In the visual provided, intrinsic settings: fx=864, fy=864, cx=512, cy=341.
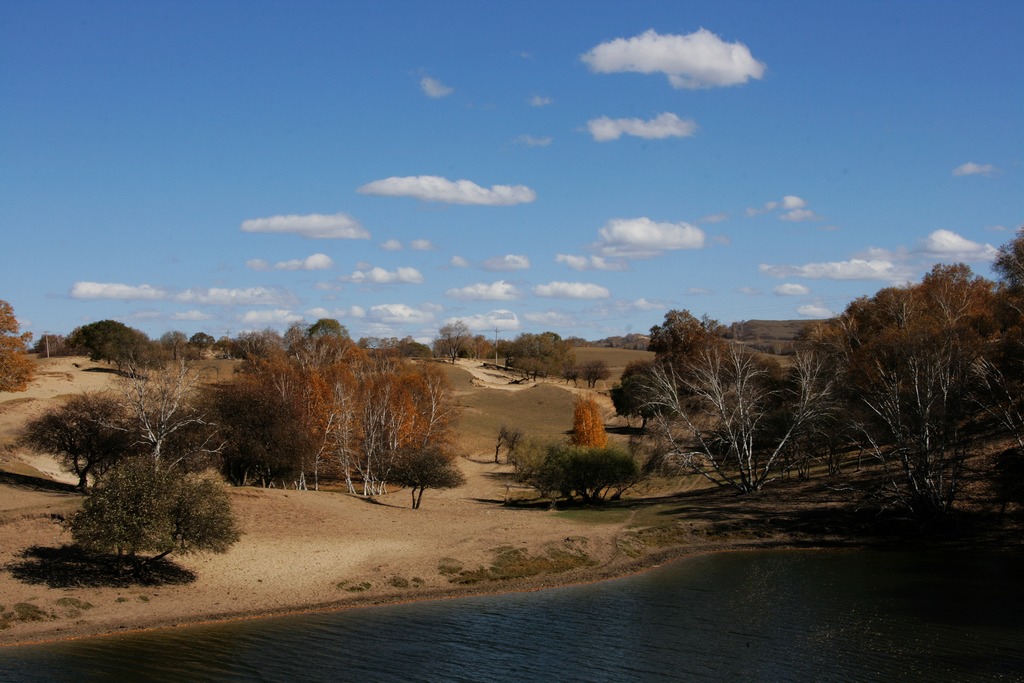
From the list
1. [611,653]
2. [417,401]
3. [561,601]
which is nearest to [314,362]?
[417,401]

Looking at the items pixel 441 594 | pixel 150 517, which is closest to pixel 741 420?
pixel 441 594

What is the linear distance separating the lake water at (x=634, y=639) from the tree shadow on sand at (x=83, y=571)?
17.5 ft

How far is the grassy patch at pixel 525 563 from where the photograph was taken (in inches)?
1609

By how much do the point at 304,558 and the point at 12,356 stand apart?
3132 centimetres

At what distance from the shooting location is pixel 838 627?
32.5 metres

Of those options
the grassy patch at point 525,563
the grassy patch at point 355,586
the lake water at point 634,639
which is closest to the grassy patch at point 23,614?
the lake water at point 634,639

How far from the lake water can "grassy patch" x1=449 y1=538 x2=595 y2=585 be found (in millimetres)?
2854

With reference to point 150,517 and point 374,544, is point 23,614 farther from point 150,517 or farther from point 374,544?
point 374,544

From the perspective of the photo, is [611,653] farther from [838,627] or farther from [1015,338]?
[1015,338]

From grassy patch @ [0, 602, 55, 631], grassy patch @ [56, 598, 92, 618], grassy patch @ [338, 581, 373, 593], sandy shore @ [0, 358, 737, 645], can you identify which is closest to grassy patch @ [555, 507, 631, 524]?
sandy shore @ [0, 358, 737, 645]

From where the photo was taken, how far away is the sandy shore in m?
33.2

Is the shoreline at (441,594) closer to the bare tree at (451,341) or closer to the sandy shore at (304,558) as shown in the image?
the sandy shore at (304,558)

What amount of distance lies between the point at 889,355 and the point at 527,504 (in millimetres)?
28434

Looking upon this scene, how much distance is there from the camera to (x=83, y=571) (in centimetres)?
3584
